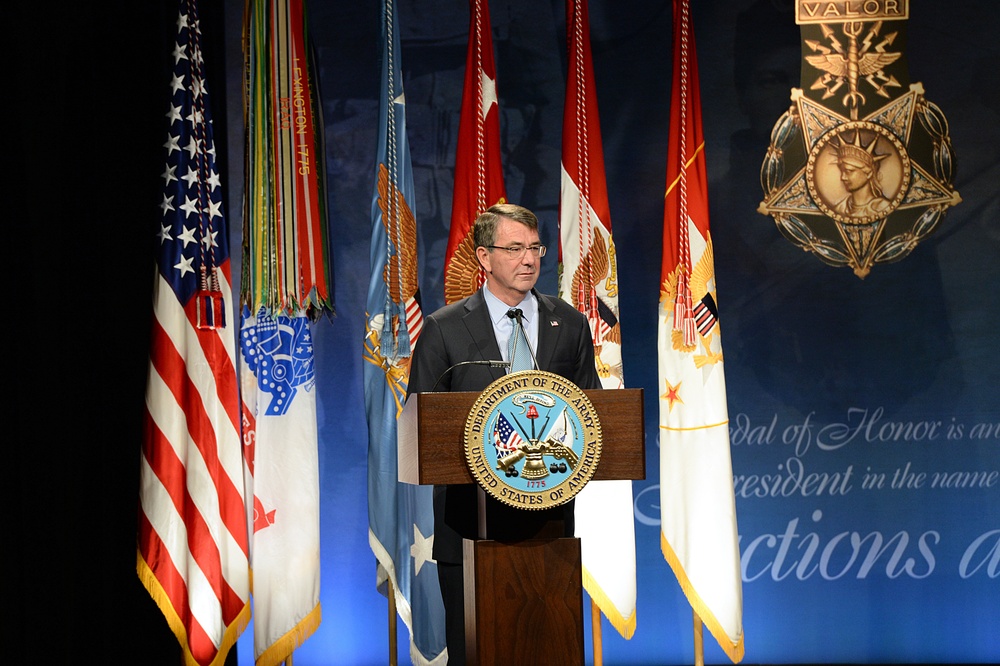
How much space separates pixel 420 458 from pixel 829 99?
278cm

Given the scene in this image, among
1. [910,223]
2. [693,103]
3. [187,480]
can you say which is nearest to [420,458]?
[187,480]

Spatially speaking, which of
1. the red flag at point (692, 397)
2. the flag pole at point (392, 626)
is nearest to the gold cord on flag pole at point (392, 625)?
the flag pole at point (392, 626)

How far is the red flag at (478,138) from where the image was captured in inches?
150

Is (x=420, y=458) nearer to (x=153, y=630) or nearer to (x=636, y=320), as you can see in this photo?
(x=153, y=630)

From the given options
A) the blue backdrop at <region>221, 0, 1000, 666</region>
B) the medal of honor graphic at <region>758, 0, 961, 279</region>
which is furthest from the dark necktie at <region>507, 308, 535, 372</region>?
the medal of honor graphic at <region>758, 0, 961, 279</region>

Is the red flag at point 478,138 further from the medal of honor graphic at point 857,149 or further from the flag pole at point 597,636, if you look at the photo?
the flag pole at point 597,636

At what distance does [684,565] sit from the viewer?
3695 mm

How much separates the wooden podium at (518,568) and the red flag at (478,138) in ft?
5.78

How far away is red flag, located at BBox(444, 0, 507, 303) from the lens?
3803mm

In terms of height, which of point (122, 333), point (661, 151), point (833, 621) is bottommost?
point (833, 621)

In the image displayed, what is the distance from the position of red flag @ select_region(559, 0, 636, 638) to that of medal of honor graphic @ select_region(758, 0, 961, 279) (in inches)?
33.4

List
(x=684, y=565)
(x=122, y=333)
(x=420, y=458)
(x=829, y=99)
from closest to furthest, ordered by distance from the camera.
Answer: (x=420, y=458), (x=122, y=333), (x=684, y=565), (x=829, y=99)

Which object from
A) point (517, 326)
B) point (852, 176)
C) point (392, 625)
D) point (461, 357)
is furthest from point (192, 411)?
point (852, 176)

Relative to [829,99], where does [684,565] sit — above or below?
below
